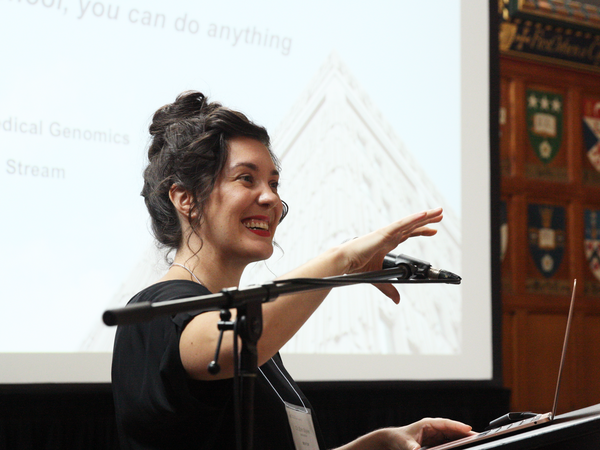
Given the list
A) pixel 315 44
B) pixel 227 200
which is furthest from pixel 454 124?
pixel 227 200

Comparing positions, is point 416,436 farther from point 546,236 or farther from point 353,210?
point 546,236

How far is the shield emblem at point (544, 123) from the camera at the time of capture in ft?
16.0

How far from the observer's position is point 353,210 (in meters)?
2.69

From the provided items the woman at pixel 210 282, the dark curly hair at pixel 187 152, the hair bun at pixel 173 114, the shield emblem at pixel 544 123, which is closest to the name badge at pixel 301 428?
the woman at pixel 210 282

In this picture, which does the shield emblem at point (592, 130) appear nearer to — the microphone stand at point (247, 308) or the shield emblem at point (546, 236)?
the shield emblem at point (546, 236)

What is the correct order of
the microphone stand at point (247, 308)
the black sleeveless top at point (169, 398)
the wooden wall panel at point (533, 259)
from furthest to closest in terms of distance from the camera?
the wooden wall panel at point (533, 259) < the black sleeveless top at point (169, 398) < the microphone stand at point (247, 308)

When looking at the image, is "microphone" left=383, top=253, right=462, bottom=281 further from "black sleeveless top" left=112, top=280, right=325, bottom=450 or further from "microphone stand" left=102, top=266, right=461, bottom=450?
"black sleeveless top" left=112, top=280, right=325, bottom=450

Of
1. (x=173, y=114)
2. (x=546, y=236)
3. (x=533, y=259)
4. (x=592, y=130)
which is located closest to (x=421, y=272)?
(x=173, y=114)

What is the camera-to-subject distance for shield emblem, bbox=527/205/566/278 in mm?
4785

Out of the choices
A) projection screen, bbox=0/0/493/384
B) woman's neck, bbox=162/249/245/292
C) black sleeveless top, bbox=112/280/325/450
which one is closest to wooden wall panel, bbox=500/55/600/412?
projection screen, bbox=0/0/493/384

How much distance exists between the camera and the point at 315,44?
2699mm

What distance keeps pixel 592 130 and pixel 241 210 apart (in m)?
4.60

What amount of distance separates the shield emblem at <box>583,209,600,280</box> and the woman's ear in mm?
4397

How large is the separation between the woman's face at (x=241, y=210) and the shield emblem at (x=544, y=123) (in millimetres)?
4044
